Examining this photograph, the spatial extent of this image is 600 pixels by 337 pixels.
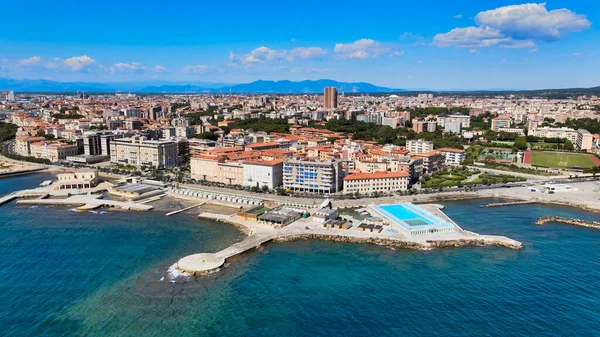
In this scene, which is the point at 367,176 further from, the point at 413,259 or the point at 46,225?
the point at 46,225

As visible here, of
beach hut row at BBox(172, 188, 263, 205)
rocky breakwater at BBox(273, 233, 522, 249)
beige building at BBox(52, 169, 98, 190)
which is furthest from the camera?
beige building at BBox(52, 169, 98, 190)

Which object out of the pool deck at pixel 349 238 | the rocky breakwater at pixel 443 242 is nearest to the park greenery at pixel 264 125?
the pool deck at pixel 349 238

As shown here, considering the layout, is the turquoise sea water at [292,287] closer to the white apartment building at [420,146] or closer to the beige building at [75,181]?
the beige building at [75,181]

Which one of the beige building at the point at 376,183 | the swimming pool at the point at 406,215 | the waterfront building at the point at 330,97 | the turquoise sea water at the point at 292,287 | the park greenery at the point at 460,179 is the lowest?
the turquoise sea water at the point at 292,287

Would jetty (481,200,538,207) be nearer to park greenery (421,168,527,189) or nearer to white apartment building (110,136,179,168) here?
park greenery (421,168,527,189)

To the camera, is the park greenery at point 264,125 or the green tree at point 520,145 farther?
the park greenery at point 264,125

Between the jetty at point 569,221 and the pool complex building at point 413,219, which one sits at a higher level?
the pool complex building at point 413,219

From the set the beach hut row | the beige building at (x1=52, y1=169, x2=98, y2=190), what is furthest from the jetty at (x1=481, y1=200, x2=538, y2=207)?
the beige building at (x1=52, y1=169, x2=98, y2=190)
